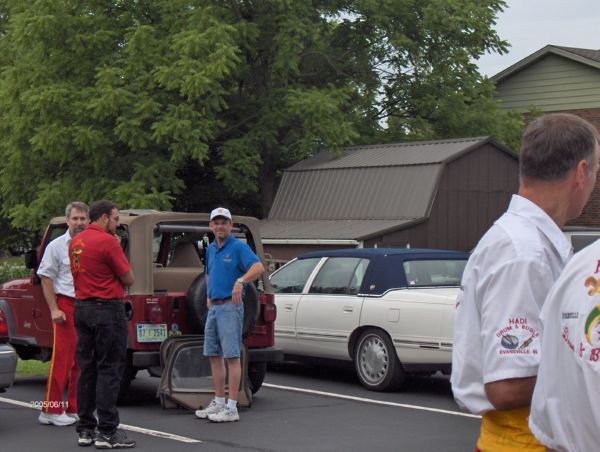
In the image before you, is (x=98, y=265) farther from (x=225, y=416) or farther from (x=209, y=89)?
(x=209, y=89)

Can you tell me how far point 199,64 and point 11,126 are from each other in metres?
6.11

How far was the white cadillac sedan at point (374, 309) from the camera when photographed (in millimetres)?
11680

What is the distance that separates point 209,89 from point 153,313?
1817 cm

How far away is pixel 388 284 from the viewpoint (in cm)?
1238

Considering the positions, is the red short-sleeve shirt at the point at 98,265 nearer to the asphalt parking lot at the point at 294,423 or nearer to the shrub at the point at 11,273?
the asphalt parking lot at the point at 294,423

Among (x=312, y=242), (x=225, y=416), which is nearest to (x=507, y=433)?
(x=225, y=416)

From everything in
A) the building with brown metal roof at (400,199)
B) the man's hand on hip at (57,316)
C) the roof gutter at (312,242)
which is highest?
the building with brown metal roof at (400,199)

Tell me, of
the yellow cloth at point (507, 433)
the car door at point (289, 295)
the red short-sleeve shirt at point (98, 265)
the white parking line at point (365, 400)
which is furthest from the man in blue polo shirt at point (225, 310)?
the yellow cloth at point (507, 433)

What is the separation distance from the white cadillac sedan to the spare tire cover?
72.7 inches

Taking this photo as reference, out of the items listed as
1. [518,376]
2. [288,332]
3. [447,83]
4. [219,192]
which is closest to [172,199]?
[219,192]

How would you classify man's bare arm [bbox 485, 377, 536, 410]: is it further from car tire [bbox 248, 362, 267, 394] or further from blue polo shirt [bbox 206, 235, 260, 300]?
car tire [bbox 248, 362, 267, 394]

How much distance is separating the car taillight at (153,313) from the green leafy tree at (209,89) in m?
17.5

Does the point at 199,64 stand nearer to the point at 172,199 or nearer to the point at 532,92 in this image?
the point at 172,199

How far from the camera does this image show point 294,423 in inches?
396
